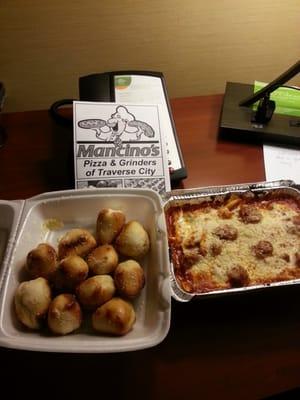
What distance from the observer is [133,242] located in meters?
0.69

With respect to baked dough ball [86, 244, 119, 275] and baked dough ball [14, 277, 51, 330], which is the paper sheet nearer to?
baked dough ball [86, 244, 119, 275]

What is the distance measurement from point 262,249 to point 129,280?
0.28 m

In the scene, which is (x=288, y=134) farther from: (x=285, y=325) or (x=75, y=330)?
(x=75, y=330)

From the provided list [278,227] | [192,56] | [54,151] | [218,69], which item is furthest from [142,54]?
[278,227]

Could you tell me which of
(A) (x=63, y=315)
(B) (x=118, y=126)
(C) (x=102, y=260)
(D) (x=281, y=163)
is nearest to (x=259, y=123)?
(D) (x=281, y=163)

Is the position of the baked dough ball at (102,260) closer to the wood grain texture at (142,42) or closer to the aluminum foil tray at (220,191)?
the aluminum foil tray at (220,191)

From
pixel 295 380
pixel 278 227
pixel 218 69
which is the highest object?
pixel 218 69

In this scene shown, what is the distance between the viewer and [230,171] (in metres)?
1.00

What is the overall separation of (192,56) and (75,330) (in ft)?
3.95

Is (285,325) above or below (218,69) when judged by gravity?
below

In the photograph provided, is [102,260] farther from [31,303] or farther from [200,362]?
[200,362]

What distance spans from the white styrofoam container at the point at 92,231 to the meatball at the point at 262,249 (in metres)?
0.20

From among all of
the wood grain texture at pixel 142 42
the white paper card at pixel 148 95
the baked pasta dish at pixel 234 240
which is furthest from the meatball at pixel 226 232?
the wood grain texture at pixel 142 42

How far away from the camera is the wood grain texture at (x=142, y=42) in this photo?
4.33ft
